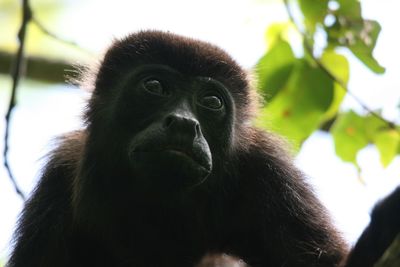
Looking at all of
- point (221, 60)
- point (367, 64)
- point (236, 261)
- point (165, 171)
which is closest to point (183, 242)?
point (236, 261)

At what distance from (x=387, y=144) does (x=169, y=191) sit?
1713 mm

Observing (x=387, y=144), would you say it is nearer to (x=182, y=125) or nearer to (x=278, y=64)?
(x=278, y=64)

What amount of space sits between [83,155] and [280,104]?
1.37m

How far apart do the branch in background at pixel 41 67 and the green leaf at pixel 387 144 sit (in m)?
3.38

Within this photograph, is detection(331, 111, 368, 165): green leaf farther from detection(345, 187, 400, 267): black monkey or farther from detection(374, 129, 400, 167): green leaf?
detection(345, 187, 400, 267): black monkey

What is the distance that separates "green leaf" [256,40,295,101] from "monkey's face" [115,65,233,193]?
1.18 feet

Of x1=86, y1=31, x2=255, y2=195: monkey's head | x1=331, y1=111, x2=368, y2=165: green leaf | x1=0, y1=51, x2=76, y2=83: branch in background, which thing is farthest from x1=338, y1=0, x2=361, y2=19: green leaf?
x1=0, y1=51, x2=76, y2=83: branch in background

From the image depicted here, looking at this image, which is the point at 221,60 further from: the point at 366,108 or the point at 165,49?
the point at 366,108

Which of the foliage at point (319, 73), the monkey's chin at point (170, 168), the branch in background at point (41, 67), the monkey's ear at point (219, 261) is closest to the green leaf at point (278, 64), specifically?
the foliage at point (319, 73)

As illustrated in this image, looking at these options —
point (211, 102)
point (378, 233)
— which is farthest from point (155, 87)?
point (378, 233)

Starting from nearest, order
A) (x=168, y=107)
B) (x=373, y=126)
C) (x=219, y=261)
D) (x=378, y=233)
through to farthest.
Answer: (x=378, y=233) → (x=168, y=107) → (x=219, y=261) → (x=373, y=126)

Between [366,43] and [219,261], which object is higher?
[366,43]

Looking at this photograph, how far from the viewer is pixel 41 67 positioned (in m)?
8.00

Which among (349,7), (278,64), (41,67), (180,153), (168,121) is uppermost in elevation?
(349,7)
